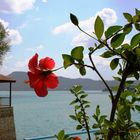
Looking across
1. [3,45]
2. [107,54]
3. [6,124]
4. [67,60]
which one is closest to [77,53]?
[67,60]

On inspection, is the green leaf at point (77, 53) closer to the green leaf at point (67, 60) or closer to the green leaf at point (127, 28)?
the green leaf at point (67, 60)

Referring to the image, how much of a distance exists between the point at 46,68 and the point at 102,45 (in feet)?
0.63

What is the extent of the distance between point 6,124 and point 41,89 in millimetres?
20696

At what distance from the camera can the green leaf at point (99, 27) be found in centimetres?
116

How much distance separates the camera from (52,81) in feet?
3.83

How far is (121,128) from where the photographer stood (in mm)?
1282

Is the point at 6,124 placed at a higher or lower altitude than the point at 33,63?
higher

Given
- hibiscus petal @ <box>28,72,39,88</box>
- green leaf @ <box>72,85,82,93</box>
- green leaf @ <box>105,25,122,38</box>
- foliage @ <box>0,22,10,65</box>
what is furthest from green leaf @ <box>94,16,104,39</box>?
foliage @ <box>0,22,10,65</box>

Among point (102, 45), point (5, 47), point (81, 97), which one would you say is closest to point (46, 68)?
point (102, 45)

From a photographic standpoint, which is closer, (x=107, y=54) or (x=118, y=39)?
(x=118, y=39)

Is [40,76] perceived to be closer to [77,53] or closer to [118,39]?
[77,53]

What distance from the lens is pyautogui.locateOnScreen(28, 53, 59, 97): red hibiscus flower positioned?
1.13 metres

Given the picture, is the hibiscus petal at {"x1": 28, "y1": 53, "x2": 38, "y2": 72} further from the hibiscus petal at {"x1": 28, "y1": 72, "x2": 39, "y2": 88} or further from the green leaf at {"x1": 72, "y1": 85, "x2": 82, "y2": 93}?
the green leaf at {"x1": 72, "y1": 85, "x2": 82, "y2": 93}

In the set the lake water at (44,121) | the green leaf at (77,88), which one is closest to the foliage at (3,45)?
the lake water at (44,121)
